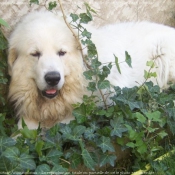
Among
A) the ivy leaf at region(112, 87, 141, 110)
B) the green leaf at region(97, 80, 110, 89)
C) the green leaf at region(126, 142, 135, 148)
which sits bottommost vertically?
the green leaf at region(126, 142, 135, 148)

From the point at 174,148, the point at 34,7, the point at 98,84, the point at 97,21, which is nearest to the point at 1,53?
the point at 34,7

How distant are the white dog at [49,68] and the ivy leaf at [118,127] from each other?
52 cm

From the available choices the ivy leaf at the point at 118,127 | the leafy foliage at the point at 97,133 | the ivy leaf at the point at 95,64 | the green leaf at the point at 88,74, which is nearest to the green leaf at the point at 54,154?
the leafy foliage at the point at 97,133

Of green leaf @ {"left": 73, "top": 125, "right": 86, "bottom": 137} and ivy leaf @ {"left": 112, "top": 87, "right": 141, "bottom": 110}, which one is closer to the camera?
green leaf @ {"left": 73, "top": 125, "right": 86, "bottom": 137}

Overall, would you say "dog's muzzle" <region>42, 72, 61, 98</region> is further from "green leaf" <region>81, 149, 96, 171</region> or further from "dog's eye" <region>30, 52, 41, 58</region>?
"green leaf" <region>81, 149, 96, 171</region>

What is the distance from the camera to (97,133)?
3.23 metres

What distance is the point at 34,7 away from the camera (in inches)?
156

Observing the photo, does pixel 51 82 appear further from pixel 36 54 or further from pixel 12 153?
pixel 12 153

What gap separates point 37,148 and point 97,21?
229 centimetres

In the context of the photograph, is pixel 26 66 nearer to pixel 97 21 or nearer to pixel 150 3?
pixel 97 21

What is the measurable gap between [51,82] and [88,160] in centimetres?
79

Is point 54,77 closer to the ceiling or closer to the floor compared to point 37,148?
closer to the ceiling

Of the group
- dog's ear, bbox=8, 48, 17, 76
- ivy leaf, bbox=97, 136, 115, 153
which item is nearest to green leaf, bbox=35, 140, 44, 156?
ivy leaf, bbox=97, 136, 115, 153

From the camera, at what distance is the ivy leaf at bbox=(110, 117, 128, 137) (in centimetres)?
319
